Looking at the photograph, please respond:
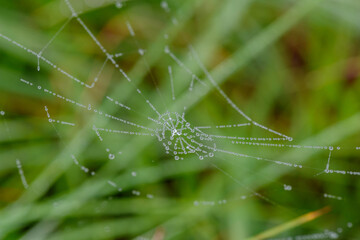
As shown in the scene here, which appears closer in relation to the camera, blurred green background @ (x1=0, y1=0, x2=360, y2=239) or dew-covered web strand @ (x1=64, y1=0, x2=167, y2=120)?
blurred green background @ (x1=0, y1=0, x2=360, y2=239)

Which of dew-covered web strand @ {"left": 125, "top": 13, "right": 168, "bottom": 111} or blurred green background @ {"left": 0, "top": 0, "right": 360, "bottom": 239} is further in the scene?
dew-covered web strand @ {"left": 125, "top": 13, "right": 168, "bottom": 111}

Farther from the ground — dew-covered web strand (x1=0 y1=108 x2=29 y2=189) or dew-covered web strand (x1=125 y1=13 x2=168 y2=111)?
dew-covered web strand (x1=125 y1=13 x2=168 y2=111)

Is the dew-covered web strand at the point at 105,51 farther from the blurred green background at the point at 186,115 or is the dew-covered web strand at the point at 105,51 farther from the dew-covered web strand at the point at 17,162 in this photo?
the dew-covered web strand at the point at 17,162

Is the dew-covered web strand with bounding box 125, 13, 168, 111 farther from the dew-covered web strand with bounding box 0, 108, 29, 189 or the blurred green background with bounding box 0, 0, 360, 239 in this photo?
the dew-covered web strand with bounding box 0, 108, 29, 189

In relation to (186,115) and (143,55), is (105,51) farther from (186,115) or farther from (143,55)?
(186,115)

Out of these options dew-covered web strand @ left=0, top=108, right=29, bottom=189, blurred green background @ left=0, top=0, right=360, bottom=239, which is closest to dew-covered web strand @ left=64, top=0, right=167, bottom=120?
blurred green background @ left=0, top=0, right=360, bottom=239

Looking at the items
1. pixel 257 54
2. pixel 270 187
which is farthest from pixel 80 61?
pixel 270 187

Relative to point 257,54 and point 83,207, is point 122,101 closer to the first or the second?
point 83,207

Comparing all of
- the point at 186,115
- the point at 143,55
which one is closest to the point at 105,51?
the point at 143,55

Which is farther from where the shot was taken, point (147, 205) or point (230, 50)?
point (230, 50)
